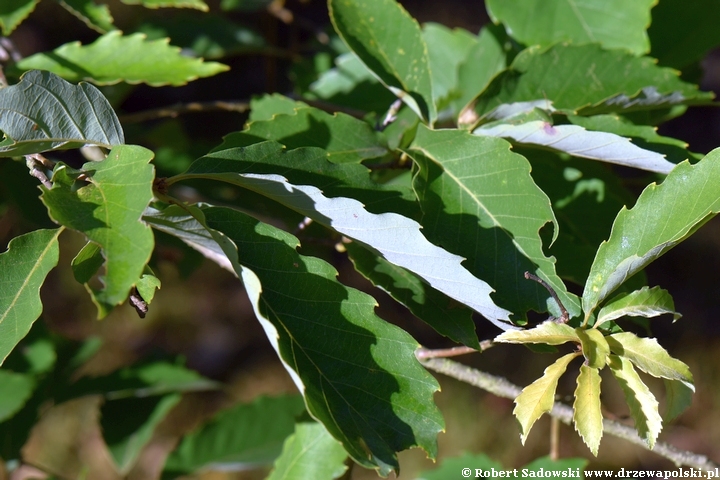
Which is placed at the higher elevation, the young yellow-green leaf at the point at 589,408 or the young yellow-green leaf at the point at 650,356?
the young yellow-green leaf at the point at 650,356

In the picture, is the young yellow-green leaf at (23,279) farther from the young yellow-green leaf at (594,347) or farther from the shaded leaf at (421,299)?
the young yellow-green leaf at (594,347)

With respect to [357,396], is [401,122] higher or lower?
higher

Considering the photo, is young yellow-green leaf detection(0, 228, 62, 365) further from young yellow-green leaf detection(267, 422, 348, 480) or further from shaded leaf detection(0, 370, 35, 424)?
shaded leaf detection(0, 370, 35, 424)

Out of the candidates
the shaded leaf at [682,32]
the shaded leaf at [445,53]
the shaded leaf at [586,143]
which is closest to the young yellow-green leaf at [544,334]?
the shaded leaf at [586,143]

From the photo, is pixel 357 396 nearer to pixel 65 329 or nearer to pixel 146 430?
pixel 146 430

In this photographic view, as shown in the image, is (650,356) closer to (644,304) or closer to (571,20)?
(644,304)

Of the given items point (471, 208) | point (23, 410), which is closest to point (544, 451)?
point (23, 410)

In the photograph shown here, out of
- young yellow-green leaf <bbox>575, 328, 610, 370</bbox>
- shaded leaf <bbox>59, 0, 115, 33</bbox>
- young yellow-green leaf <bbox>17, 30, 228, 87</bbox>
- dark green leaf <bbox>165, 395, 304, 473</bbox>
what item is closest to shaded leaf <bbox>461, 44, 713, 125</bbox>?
young yellow-green leaf <bbox>575, 328, 610, 370</bbox>
